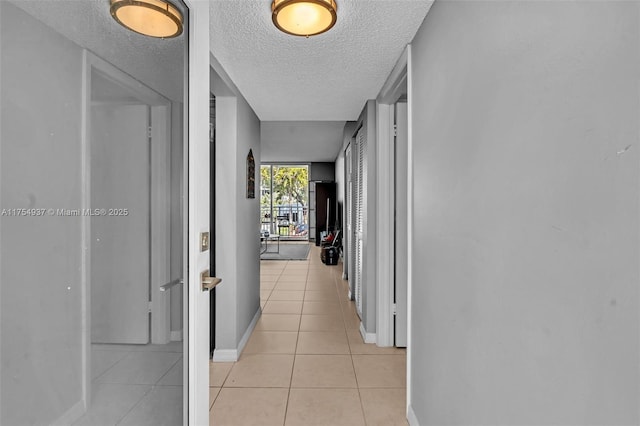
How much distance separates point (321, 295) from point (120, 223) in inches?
162

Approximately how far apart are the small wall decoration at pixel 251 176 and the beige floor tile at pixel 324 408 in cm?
190

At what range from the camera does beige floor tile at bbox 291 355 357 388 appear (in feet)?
7.88

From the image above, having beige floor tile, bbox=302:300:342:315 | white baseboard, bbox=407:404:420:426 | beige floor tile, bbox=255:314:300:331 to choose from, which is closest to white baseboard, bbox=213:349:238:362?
beige floor tile, bbox=255:314:300:331

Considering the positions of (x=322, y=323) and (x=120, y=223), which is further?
(x=322, y=323)

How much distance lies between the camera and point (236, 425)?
1957mm

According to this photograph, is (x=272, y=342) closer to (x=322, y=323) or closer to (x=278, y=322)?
(x=278, y=322)

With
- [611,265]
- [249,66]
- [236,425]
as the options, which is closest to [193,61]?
[249,66]

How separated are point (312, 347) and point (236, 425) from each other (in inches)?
46.0

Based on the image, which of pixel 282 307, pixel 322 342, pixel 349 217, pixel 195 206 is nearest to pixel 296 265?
pixel 349 217

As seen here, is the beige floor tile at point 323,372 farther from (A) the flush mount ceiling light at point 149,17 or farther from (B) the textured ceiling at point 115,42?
(A) the flush mount ceiling light at point 149,17

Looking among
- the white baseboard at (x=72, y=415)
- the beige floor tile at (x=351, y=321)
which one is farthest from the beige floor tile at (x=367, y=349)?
the white baseboard at (x=72, y=415)

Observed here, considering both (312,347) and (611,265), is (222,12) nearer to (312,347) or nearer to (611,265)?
(611,265)

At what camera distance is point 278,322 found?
3.69m

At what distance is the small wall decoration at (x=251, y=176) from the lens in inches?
130
